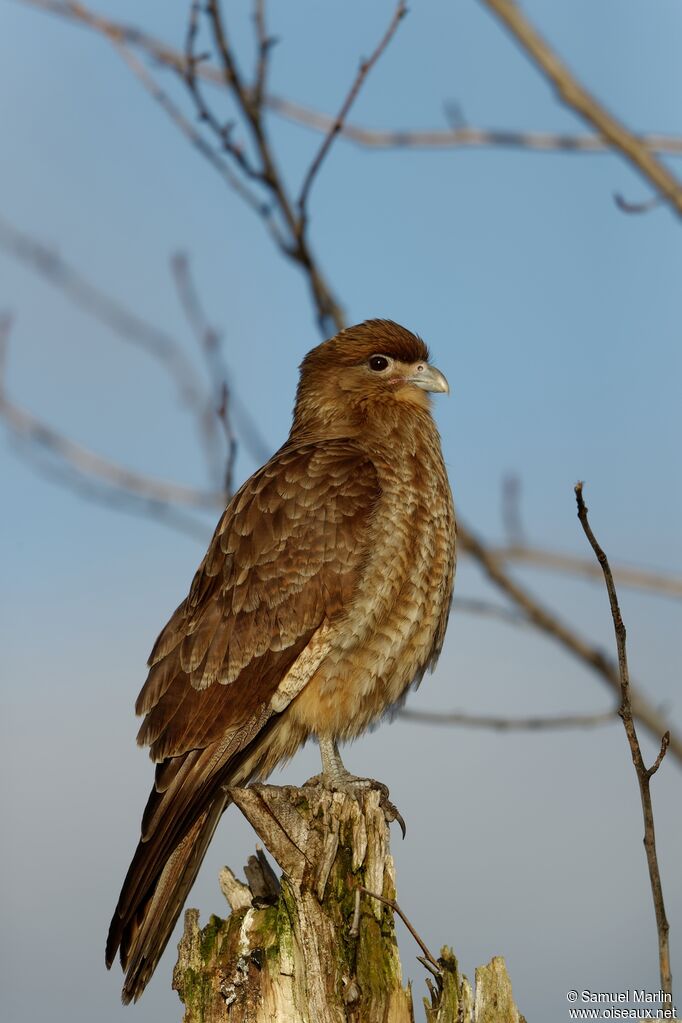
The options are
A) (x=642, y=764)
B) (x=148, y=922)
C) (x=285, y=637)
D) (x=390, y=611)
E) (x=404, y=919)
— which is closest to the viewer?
(x=642, y=764)

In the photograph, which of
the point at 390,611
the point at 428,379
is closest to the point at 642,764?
the point at 390,611

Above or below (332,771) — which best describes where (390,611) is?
Result: above

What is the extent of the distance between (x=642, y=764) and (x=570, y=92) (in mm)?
1592

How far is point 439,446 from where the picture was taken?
5543mm

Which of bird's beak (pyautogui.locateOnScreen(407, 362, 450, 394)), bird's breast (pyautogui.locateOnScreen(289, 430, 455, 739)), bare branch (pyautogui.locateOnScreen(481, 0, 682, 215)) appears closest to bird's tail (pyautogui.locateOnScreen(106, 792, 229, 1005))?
bird's breast (pyautogui.locateOnScreen(289, 430, 455, 739))

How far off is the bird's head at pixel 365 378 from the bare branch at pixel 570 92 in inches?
102

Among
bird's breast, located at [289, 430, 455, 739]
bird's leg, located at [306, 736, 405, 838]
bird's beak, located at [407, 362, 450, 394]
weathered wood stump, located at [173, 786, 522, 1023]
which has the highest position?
bird's beak, located at [407, 362, 450, 394]

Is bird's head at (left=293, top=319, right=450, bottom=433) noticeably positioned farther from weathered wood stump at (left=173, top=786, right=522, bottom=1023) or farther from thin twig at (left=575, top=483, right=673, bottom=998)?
thin twig at (left=575, top=483, right=673, bottom=998)

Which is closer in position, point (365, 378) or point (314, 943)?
point (314, 943)

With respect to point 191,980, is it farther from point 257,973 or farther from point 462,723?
point 462,723

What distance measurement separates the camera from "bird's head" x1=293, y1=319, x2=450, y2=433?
5.59 meters

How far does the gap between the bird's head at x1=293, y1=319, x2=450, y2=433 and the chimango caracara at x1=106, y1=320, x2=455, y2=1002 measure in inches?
11.7

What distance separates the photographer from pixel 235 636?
4.67 metres

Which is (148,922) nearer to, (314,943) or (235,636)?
(314,943)
